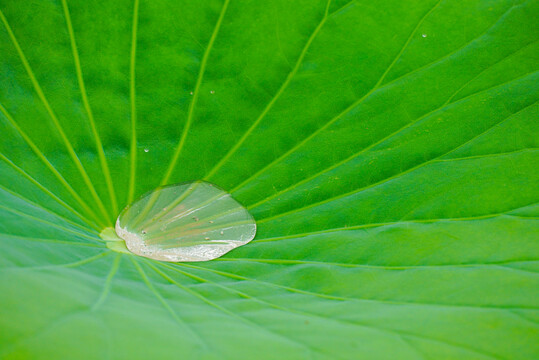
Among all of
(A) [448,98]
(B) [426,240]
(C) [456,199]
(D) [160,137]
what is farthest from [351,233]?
(D) [160,137]

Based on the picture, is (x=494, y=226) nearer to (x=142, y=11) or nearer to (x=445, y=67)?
(x=445, y=67)

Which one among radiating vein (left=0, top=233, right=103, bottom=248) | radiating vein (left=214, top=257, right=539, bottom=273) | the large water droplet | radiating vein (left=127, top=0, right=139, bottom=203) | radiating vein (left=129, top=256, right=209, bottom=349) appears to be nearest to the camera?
radiating vein (left=129, top=256, right=209, bottom=349)

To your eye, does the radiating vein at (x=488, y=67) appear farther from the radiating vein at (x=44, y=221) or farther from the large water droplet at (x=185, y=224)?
the radiating vein at (x=44, y=221)

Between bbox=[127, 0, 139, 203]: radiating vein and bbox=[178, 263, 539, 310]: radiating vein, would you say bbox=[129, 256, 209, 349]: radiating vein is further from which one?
bbox=[127, 0, 139, 203]: radiating vein

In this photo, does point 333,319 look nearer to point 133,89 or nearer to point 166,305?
point 166,305

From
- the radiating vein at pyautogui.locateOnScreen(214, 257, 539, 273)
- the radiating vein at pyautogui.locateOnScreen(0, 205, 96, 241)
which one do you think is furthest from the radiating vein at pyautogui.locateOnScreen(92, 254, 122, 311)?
the radiating vein at pyautogui.locateOnScreen(214, 257, 539, 273)

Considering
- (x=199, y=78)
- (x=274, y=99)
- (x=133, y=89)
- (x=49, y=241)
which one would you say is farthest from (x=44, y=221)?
(x=274, y=99)
